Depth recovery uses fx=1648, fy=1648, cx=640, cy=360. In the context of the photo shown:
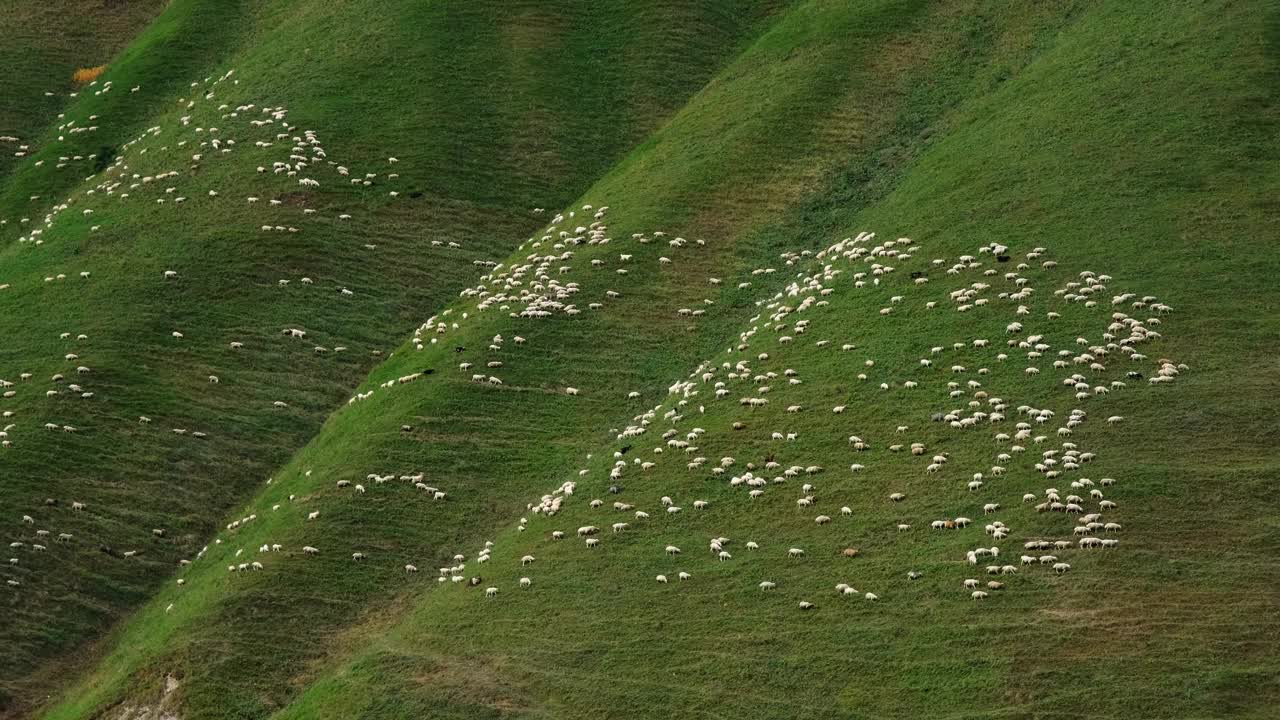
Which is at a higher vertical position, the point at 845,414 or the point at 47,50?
the point at 47,50

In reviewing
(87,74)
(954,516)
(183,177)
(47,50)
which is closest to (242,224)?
(183,177)

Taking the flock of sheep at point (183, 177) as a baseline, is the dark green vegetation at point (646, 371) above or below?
below

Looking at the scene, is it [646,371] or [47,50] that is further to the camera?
[47,50]

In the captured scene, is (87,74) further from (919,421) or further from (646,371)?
(919,421)

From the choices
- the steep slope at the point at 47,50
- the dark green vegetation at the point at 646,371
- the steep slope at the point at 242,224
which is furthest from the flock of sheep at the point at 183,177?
the steep slope at the point at 47,50

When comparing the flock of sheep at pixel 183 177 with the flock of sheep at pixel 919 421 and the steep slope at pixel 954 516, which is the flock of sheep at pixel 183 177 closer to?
the flock of sheep at pixel 919 421

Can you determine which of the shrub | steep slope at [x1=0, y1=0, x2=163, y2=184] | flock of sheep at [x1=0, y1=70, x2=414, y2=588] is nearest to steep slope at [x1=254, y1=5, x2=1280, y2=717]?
flock of sheep at [x1=0, y1=70, x2=414, y2=588]

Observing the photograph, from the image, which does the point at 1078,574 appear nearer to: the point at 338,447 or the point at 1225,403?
the point at 1225,403

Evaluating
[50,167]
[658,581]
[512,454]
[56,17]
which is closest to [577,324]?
[512,454]
